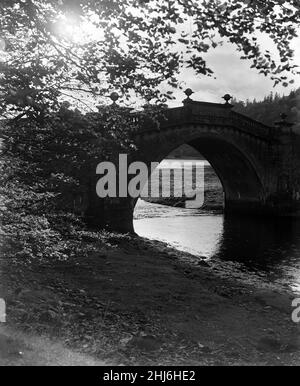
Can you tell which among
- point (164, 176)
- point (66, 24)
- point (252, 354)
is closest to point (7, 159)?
point (66, 24)

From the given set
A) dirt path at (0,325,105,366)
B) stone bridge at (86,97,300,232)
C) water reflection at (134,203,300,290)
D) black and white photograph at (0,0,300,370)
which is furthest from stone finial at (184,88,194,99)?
dirt path at (0,325,105,366)

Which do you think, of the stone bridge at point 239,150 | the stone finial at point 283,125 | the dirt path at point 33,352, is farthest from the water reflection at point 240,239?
the dirt path at point 33,352

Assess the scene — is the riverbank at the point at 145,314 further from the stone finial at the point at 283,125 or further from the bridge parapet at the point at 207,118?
the stone finial at the point at 283,125

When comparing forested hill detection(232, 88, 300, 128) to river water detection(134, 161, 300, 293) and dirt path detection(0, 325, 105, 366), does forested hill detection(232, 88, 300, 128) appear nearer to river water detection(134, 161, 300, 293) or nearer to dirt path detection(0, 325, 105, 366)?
river water detection(134, 161, 300, 293)

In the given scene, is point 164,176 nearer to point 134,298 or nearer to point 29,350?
point 134,298

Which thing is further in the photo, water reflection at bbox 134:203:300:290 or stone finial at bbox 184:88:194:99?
stone finial at bbox 184:88:194:99

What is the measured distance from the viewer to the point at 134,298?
10.4 meters

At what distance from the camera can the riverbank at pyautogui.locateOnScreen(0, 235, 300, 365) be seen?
22.6 feet

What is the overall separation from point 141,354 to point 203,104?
2827 centimetres

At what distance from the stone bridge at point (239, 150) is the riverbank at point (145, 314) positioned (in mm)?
15965

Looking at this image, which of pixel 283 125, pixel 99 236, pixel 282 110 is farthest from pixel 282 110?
pixel 99 236

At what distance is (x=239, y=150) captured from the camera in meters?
36.8

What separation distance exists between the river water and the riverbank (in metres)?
4.98

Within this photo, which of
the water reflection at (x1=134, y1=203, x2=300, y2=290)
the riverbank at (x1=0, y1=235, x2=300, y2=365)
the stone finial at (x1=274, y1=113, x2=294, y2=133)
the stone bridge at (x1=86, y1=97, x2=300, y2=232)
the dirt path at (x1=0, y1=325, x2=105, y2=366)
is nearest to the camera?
the dirt path at (x1=0, y1=325, x2=105, y2=366)
